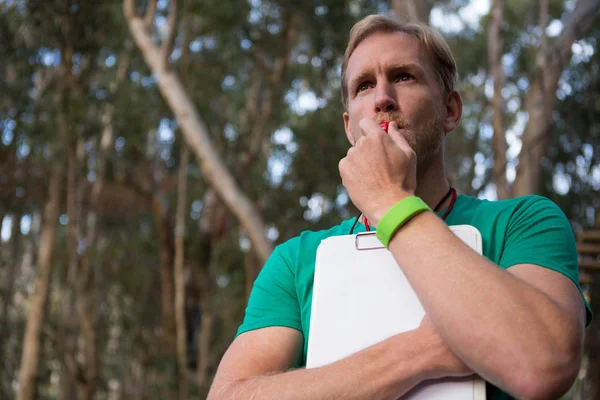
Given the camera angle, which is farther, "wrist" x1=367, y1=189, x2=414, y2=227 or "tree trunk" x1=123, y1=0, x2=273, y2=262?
"tree trunk" x1=123, y1=0, x2=273, y2=262

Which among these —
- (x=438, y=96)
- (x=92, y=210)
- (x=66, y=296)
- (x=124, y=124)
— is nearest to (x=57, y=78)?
(x=124, y=124)

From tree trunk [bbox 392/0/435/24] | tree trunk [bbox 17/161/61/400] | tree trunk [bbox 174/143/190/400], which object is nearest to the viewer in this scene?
tree trunk [bbox 392/0/435/24]

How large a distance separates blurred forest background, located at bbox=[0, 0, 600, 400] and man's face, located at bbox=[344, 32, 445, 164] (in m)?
5.65

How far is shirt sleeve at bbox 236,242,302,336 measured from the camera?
5.04ft

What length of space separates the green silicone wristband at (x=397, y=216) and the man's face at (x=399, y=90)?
0.28 m

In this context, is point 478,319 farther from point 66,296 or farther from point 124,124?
point 66,296

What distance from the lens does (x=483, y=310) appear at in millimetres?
1181

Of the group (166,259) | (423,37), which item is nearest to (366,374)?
(423,37)

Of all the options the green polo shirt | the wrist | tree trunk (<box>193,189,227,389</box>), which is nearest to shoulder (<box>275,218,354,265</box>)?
the green polo shirt

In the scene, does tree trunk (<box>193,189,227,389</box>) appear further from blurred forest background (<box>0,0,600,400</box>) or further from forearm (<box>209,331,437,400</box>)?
forearm (<box>209,331,437,400</box>)

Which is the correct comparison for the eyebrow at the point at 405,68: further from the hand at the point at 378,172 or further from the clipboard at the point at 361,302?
the clipboard at the point at 361,302

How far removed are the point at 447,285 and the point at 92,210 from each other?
13.4 m

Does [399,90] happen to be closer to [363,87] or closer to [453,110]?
[363,87]

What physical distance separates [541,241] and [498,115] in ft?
21.6
